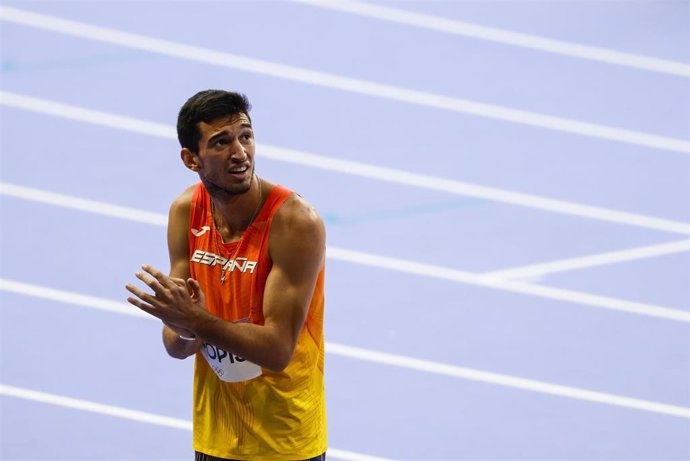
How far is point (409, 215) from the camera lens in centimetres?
788

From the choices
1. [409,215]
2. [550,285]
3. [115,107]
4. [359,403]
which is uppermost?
[115,107]

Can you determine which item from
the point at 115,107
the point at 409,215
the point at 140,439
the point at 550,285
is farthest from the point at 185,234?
the point at 115,107

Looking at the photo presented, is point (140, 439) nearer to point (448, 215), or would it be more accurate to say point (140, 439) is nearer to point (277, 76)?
point (448, 215)

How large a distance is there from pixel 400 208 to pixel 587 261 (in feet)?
4.28

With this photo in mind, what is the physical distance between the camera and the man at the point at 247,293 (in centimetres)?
377

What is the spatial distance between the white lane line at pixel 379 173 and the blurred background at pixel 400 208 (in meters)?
0.02

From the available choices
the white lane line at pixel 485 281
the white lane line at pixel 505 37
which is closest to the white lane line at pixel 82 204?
the white lane line at pixel 485 281

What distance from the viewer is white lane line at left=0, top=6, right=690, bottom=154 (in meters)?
8.85

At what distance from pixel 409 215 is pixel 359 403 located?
2.03 meters

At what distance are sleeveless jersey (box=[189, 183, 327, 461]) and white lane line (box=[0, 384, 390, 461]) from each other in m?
1.82

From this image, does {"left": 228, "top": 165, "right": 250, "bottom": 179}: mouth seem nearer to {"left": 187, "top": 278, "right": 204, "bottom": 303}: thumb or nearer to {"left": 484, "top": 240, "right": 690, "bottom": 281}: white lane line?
{"left": 187, "top": 278, "right": 204, "bottom": 303}: thumb

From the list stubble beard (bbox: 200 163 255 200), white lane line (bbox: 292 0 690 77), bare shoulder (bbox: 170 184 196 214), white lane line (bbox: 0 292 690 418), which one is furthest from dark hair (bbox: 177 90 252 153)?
white lane line (bbox: 292 0 690 77)

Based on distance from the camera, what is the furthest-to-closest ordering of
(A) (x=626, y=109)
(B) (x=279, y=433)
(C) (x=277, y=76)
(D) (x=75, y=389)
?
(C) (x=277, y=76) → (A) (x=626, y=109) → (D) (x=75, y=389) → (B) (x=279, y=433)

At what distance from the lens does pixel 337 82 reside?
9766 mm
